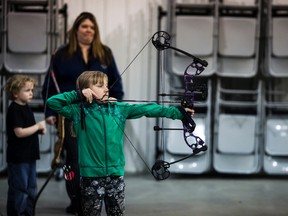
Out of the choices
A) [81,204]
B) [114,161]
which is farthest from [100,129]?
[81,204]

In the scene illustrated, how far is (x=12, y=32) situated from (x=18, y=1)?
0.90 feet

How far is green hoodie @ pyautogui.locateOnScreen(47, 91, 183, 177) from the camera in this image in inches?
93.1

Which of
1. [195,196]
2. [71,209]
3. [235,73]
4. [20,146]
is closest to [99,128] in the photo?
[20,146]

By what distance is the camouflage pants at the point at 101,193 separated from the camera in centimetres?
237

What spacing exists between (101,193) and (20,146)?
83 centimetres

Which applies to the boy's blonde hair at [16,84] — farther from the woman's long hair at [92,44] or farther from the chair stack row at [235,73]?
the chair stack row at [235,73]

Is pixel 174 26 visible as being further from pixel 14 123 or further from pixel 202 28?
pixel 14 123

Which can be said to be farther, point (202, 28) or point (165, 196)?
point (202, 28)

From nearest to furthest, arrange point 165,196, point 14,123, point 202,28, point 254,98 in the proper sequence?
point 14,123, point 165,196, point 202,28, point 254,98

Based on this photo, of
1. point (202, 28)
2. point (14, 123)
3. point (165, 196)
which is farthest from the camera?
point (202, 28)

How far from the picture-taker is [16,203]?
2992 millimetres

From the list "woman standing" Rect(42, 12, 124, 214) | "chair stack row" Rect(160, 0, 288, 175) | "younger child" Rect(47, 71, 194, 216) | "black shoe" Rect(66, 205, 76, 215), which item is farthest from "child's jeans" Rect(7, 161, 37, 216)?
"chair stack row" Rect(160, 0, 288, 175)

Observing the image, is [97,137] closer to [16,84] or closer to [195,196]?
[16,84]

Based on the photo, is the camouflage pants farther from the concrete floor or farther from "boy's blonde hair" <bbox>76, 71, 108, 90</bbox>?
the concrete floor
